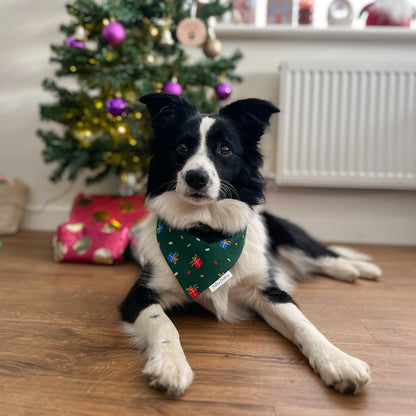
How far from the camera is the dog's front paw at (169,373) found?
95 centimetres

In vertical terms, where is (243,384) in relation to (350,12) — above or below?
below

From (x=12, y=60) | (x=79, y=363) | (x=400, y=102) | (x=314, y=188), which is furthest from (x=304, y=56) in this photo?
(x=79, y=363)

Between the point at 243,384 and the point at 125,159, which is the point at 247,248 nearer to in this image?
the point at 243,384

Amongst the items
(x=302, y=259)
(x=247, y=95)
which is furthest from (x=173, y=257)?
(x=247, y=95)

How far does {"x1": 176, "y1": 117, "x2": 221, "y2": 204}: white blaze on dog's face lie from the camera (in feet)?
4.24

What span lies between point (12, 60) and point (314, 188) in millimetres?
2680

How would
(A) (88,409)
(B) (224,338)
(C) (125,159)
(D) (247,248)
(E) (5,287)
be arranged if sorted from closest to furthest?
1. (A) (88,409)
2. (B) (224,338)
3. (D) (247,248)
4. (E) (5,287)
5. (C) (125,159)

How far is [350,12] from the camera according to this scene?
286 cm

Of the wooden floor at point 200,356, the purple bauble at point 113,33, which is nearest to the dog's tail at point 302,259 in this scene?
the wooden floor at point 200,356

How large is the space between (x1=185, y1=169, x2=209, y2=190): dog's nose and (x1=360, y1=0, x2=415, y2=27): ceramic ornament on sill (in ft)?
7.96

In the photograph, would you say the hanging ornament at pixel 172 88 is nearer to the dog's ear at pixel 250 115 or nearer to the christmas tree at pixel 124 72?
the christmas tree at pixel 124 72

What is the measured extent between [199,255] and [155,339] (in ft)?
1.21

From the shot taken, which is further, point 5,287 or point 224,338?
point 5,287

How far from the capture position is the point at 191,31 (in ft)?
7.64
